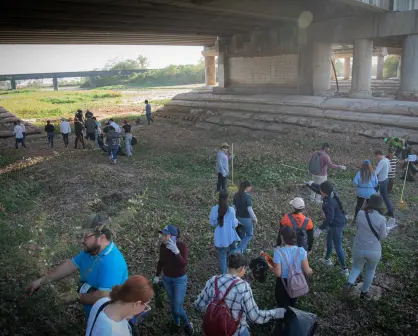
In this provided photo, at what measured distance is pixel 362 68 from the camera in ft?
68.9

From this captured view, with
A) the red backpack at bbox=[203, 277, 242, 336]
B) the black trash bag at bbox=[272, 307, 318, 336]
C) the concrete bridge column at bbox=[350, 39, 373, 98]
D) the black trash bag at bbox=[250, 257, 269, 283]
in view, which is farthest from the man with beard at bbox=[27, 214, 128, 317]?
the concrete bridge column at bbox=[350, 39, 373, 98]

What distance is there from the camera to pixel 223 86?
1166 inches

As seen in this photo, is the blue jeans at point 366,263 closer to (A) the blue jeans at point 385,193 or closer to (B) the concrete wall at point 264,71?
(A) the blue jeans at point 385,193

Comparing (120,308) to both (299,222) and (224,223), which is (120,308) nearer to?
(224,223)

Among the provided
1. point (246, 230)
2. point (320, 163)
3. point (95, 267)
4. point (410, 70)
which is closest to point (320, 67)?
point (410, 70)

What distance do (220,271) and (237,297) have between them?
328 centimetres

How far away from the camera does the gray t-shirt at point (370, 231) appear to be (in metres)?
5.49

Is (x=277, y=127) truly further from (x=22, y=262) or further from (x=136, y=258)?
(x=22, y=262)

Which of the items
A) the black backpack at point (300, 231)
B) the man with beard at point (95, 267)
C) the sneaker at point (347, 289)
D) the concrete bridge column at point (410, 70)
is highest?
the concrete bridge column at point (410, 70)

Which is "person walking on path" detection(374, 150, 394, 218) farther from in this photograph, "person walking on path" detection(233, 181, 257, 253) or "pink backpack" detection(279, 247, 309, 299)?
"pink backpack" detection(279, 247, 309, 299)

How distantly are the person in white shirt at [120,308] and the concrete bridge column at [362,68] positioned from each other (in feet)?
68.8

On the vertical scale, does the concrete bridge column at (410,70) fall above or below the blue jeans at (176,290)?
above

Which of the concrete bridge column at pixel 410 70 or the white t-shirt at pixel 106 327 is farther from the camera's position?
the concrete bridge column at pixel 410 70

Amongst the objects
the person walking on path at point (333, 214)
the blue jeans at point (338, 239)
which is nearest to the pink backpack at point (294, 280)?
the person walking on path at point (333, 214)
